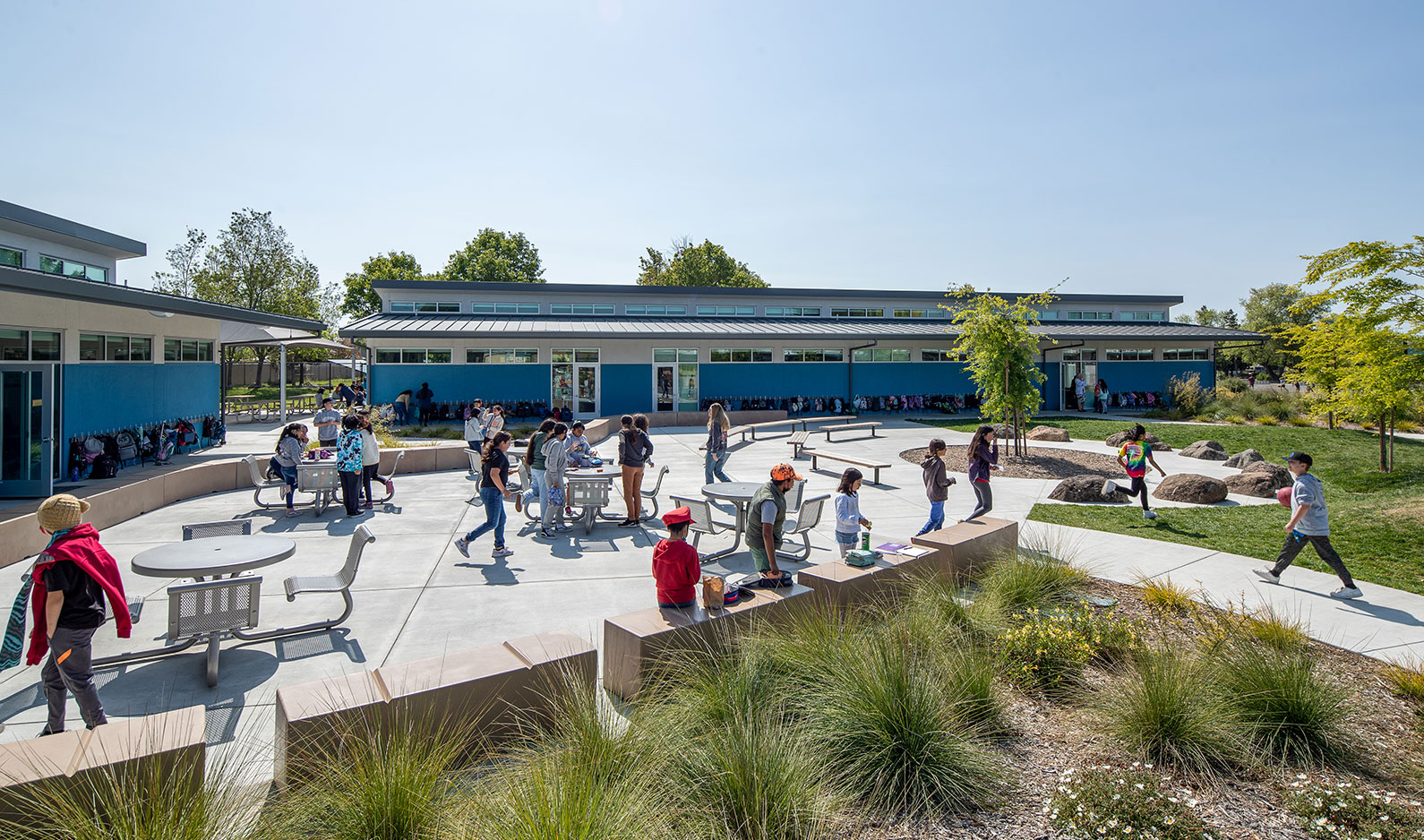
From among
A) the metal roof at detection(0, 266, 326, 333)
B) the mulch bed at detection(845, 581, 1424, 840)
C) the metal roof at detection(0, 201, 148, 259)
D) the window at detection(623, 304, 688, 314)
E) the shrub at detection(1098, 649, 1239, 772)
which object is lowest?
the mulch bed at detection(845, 581, 1424, 840)

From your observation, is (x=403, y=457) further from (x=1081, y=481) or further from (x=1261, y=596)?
(x=1261, y=596)

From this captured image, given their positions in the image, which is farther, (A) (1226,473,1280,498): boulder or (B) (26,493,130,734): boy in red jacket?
(A) (1226,473,1280,498): boulder

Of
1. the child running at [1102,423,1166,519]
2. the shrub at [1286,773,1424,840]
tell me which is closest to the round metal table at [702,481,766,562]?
the shrub at [1286,773,1424,840]

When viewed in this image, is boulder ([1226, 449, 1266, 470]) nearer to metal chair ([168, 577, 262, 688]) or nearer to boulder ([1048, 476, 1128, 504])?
boulder ([1048, 476, 1128, 504])

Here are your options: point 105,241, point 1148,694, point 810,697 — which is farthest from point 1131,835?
point 105,241

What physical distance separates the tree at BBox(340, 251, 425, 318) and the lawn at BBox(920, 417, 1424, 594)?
64.9m

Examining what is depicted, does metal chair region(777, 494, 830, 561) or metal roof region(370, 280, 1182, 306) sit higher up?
metal roof region(370, 280, 1182, 306)

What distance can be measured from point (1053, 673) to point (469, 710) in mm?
3956

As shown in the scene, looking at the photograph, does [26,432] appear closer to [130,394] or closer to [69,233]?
[130,394]

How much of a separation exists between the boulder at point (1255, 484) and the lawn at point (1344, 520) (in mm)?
824

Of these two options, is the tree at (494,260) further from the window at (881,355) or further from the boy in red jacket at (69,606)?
the boy in red jacket at (69,606)

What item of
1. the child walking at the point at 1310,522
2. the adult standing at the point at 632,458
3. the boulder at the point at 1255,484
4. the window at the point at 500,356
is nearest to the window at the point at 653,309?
the window at the point at 500,356

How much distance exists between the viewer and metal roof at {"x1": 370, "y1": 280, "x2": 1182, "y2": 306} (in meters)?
31.2

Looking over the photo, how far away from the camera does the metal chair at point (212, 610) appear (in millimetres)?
5031
